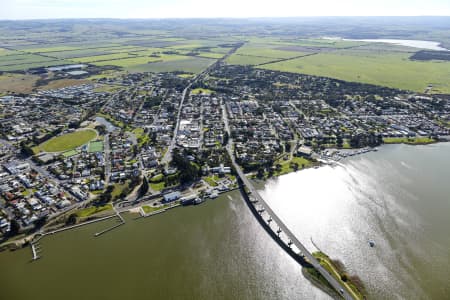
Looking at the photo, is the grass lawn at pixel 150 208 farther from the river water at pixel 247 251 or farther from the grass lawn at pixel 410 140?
the grass lawn at pixel 410 140

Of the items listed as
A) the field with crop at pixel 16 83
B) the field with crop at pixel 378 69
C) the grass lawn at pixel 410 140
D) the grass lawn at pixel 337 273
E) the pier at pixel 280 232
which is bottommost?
the grass lawn at pixel 337 273

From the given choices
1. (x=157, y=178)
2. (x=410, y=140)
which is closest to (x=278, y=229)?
(x=157, y=178)

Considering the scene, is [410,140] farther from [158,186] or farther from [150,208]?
[150,208]

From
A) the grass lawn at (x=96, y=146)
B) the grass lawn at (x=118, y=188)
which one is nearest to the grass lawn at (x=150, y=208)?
the grass lawn at (x=118, y=188)

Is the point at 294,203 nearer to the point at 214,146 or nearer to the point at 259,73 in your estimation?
the point at 214,146

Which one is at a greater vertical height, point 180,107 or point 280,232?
point 180,107

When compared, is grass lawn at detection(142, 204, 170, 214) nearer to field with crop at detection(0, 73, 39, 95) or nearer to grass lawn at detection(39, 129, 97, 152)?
grass lawn at detection(39, 129, 97, 152)
